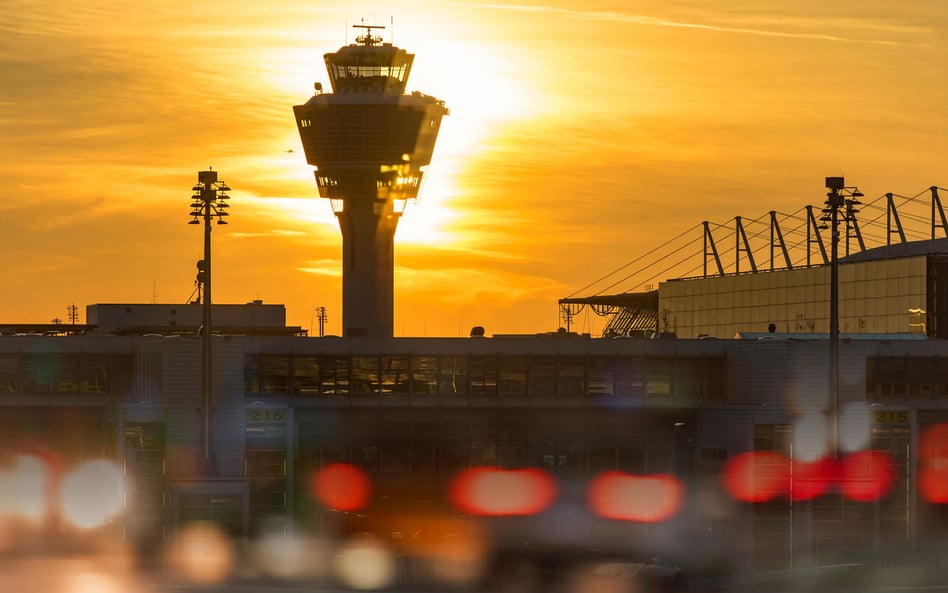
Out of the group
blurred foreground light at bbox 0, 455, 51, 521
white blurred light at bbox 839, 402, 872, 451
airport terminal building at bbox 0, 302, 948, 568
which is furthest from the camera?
blurred foreground light at bbox 0, 455, 51, 521

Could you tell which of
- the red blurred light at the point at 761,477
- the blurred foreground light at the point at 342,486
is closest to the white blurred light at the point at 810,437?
the red blurred light at the point at 761,477

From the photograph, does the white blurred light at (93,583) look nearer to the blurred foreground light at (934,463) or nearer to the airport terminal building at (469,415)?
the airport terminal building at (469,415)

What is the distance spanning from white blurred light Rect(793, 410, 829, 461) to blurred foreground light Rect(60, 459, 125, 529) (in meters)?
39.7

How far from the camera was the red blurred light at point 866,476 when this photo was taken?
289 ft

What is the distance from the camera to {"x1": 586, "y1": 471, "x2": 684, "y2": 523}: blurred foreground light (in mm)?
98312

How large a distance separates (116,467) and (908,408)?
4825 cm

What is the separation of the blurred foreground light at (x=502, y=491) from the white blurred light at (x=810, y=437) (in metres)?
17.7

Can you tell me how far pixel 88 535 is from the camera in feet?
298

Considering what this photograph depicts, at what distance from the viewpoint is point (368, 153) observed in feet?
582

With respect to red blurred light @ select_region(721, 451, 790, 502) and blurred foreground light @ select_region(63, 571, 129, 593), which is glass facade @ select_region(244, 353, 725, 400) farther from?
blurred foreground light @ select_region(63, 571, 129, 593)

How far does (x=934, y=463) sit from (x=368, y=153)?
304 ft

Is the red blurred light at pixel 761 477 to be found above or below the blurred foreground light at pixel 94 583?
above

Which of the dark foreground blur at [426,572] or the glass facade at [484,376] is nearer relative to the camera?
the dark foreground blur at [426,572]

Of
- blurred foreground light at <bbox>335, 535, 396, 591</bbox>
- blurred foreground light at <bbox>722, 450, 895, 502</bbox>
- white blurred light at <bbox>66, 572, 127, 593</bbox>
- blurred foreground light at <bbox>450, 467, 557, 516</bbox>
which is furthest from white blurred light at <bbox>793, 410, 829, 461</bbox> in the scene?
white blurred light at <bbox>66, 572, 127, 593</bbox>
